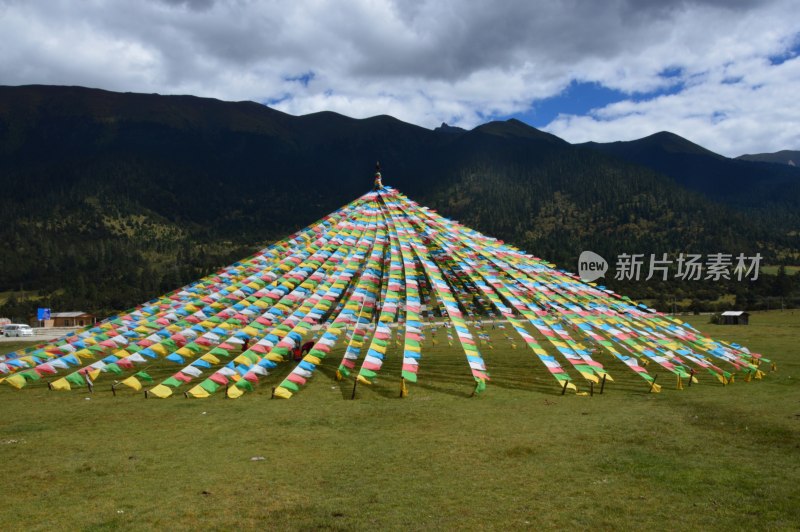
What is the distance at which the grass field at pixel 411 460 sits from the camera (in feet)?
27.4

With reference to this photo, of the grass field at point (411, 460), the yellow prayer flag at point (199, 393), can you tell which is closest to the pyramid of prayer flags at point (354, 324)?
the yellow prayer flag at point (199, 393)

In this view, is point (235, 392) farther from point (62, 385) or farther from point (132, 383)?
point (62, 385)

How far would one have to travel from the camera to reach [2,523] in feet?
27.3

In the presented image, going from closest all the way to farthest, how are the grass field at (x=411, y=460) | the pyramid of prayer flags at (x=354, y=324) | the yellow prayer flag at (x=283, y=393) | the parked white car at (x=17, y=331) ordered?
the grass field at (x=411, y=460) < the yellow prayer flag at (x=283, y=393) < the pyramid of prayer flags at (x=354, y=324) < the parked white car at (x=17, y=331)

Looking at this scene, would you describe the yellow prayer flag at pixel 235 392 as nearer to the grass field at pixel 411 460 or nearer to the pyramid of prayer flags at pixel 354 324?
the pyramid of prayer flags at pixel 354 324

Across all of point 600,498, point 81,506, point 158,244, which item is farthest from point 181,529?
point 158,244

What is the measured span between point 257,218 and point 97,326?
590ft

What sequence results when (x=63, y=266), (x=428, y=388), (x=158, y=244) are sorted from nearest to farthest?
1. (x=428, y=388)
2. (x=63, y=266)
3. (x=158, y=244)

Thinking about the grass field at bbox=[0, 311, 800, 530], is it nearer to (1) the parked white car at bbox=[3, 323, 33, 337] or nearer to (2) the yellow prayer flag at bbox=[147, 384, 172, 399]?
(2) the yellow prayer flag at bbox=[147, 384, 172, 399]

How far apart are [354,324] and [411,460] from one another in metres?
9.44

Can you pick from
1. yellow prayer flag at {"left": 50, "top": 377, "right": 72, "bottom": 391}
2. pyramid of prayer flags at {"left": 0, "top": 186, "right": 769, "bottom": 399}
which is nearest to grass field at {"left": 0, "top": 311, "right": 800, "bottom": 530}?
yellow prayer flag at {"left": 50, "top": 377, "right": 72, "bottom": 391}

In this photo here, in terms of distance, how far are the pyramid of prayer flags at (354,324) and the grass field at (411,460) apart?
1071mm

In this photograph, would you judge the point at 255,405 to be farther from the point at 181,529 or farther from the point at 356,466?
the point at 181,529

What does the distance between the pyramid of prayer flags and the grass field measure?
107 centimetres
